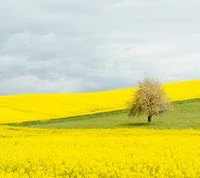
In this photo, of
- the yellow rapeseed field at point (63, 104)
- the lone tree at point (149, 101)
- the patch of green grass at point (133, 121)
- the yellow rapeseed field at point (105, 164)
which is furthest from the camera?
the yellow rapeseed field at point (63, 104)

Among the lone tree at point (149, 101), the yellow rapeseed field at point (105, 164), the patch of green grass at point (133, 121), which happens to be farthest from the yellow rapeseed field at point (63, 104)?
the yellow rapeseed field at point (105, 164)

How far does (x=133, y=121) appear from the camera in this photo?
44.6 meters

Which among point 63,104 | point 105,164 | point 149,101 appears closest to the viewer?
point 105,164

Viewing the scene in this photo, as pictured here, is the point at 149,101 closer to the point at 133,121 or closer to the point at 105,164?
the point at 133,121

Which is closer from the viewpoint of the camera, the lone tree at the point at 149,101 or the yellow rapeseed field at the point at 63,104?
the lone tree at the point at 149,101

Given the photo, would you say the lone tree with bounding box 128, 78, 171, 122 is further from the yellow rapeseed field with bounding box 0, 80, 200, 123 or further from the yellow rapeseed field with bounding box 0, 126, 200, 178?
the yellow rapeseed field with bounding box 0, 126, 200, 178

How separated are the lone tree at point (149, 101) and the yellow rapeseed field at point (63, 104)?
6890 mm

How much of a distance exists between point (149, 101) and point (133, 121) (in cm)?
244

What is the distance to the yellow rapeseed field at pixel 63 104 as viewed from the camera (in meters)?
50.7

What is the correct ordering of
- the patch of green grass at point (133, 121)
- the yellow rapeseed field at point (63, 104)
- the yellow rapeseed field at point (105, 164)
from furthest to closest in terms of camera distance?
1. the yellow rapeseed field at point (63, 104)
2. the patch of green grass at point (133, 121)
3. the yellow rapeseed field at point (105, 164)

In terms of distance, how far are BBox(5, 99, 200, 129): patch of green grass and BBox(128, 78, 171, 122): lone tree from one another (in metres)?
0.94

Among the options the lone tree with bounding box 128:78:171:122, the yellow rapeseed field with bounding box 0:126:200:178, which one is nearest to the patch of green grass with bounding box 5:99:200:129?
the lone tree with bounding box 128:78:171:122

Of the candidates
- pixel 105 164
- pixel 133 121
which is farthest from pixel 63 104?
pixel 105 164

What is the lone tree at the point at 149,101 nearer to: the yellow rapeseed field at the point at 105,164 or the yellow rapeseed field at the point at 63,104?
the yellow rapeseed field at the point at 63,104
